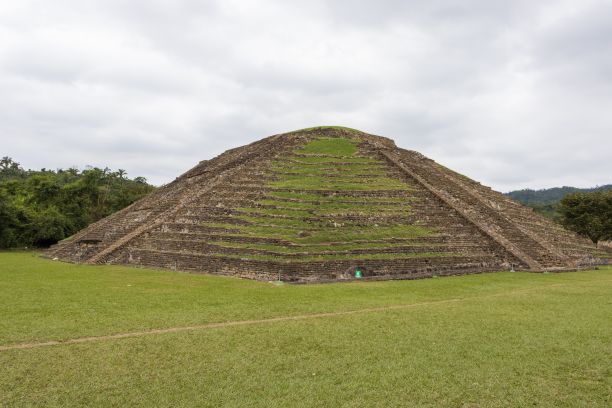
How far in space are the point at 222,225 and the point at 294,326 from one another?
568 inches

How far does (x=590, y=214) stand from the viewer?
41438mm

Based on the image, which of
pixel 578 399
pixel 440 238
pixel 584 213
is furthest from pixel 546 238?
pixel 578 399

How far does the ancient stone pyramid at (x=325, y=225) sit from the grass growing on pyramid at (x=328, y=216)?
0.24ft

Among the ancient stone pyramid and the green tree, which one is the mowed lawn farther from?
the green tree

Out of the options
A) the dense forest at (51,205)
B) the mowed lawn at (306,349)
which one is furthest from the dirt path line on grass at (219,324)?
the dense forest at (51,205)

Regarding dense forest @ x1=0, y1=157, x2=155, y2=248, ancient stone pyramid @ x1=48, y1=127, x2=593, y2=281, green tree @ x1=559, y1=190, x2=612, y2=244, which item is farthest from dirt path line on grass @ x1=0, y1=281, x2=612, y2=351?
dense forest @ x1=0, y1=157, x2=155, y2=248

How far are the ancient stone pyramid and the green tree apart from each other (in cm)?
953

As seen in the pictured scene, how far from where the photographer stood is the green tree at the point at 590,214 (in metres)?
39.9

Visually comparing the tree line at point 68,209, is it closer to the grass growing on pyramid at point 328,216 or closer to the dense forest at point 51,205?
the dense forest at point 51,205

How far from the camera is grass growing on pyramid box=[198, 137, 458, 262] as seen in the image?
2139cm

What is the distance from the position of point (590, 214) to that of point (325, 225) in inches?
1268

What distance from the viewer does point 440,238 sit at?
24281mm

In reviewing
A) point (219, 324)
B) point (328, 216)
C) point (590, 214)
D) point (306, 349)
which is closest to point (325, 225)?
point (328, 216)

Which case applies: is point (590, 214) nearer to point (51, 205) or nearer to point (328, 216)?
point (328, 216)
